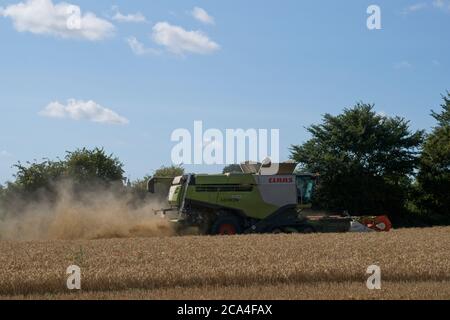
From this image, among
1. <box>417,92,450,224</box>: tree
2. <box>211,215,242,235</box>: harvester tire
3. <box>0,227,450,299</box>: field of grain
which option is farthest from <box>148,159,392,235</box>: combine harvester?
<box>417,92,450,224</box>: tree

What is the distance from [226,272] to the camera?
12.0 metres

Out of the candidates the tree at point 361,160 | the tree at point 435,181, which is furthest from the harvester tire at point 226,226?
the tree at point 435,181

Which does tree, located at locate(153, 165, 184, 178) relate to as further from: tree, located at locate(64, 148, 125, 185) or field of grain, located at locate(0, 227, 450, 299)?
field of grain, located at locate(0, 227, 450, 299)

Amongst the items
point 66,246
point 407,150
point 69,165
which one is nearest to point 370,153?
point 407,150

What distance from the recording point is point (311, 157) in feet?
115

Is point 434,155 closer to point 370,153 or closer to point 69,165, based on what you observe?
point 370,153

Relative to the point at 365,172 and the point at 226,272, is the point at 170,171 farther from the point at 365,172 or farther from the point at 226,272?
the point at 226,272

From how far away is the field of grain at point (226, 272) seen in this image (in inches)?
423

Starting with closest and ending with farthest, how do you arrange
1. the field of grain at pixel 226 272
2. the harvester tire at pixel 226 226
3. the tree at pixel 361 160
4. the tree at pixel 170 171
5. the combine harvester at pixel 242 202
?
the field of grain at pixel 226 272 < the harvester tire at pixel 226 226 < the combine harvester at pixel 242 202 < the tree at pixel 361 160 < the tree at pixel 170 171

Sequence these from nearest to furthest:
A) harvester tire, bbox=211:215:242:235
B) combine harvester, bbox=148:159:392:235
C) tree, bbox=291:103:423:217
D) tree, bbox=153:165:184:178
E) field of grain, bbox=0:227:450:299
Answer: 1. field of grain, bbox=0:227:450:299
2. harvester tire, bbox=211:215:242:235
3. combine harvester, bbox=148:159:392:235
4. tree, bbox=291:103:423:217
5. tree, bbox=153:165:184:178

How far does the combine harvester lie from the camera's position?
2322cm

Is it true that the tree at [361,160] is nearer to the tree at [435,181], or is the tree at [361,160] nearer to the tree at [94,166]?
the tree at [435,181]

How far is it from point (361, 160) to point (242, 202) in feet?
42.0

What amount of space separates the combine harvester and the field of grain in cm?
674
